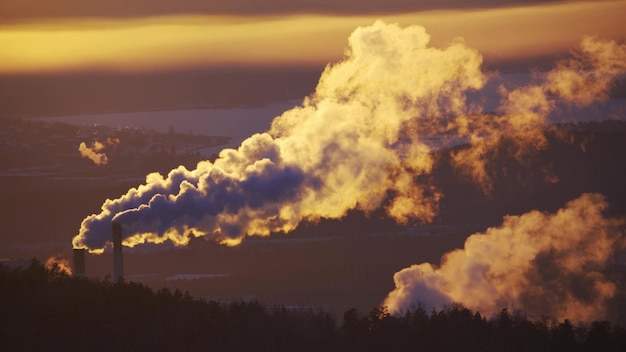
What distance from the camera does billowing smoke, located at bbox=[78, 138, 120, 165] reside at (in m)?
191

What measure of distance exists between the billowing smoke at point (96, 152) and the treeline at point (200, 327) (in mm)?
114800

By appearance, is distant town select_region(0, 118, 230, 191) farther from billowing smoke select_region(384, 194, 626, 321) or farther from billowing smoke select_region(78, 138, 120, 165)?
billowing smoke select_region(384, 194, 626, 321)

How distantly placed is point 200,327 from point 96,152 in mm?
129692

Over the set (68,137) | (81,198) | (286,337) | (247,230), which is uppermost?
(68,137)

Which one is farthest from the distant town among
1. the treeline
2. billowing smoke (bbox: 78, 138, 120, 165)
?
the treeline

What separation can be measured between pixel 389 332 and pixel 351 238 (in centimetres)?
9132

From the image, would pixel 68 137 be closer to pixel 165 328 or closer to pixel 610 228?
pixel 610 228

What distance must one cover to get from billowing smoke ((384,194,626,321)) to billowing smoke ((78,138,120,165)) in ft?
151

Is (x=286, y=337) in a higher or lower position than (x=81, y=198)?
lower

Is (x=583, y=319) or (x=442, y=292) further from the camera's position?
(x=583, y=319)

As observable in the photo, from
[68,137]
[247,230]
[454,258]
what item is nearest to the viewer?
[247,230]

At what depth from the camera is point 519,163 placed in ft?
608

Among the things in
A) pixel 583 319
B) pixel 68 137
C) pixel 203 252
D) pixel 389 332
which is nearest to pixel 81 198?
pixel 203 252

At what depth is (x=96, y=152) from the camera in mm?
194500
